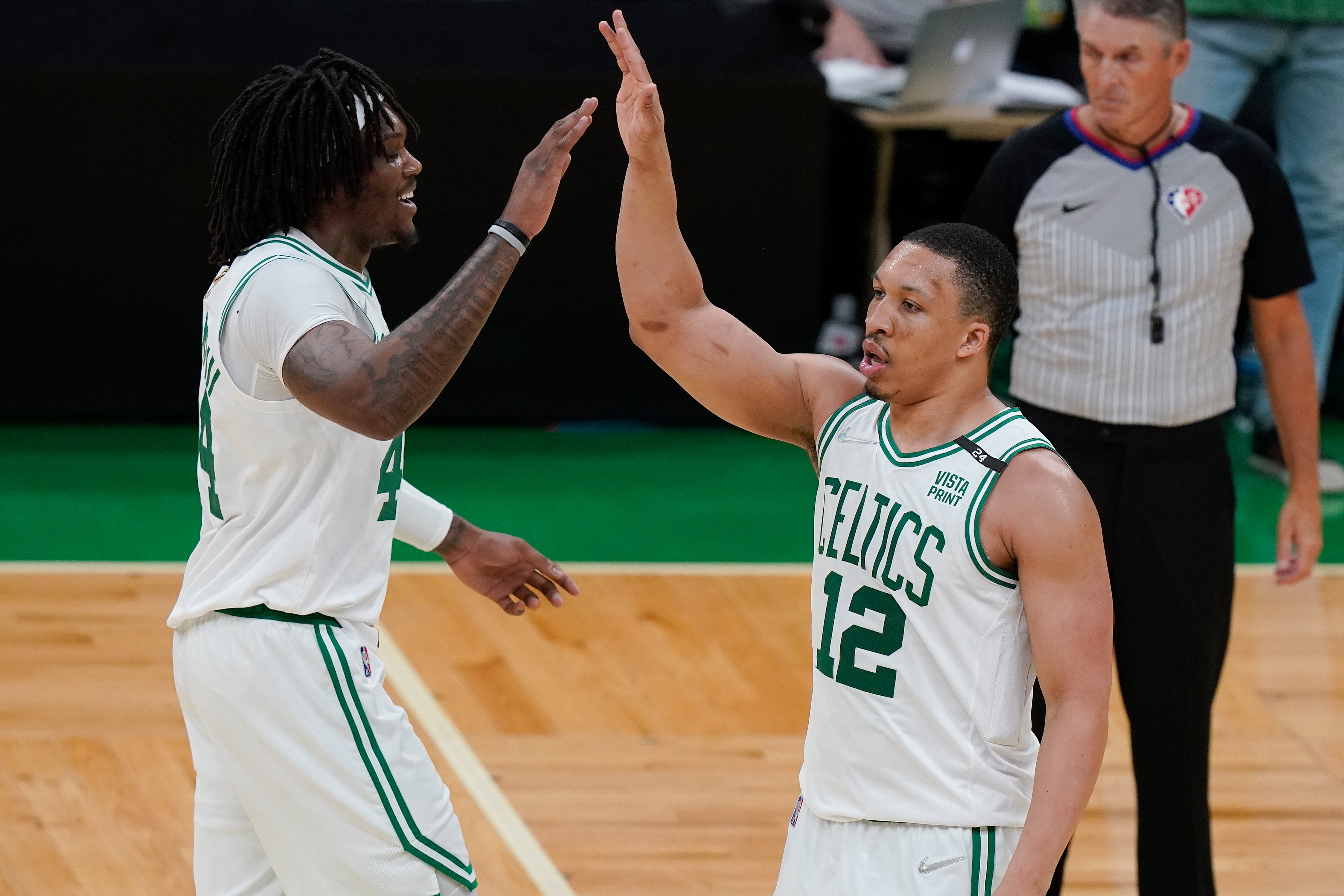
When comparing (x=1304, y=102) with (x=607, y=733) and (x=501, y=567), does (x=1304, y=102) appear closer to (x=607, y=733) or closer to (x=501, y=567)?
(x=607, y=733)

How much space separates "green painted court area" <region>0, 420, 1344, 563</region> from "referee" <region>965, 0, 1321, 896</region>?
113 inches

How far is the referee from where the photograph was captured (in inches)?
140

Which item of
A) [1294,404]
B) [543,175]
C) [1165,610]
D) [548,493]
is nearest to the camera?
[543,175]

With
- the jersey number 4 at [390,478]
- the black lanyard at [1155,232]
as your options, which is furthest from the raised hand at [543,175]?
the black lanyard at [1155,232]

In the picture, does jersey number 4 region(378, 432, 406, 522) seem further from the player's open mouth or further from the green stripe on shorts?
the player's open mouth

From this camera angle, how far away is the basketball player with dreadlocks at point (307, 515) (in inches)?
102

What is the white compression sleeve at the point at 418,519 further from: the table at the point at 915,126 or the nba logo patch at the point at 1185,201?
the table at the point at 915,126

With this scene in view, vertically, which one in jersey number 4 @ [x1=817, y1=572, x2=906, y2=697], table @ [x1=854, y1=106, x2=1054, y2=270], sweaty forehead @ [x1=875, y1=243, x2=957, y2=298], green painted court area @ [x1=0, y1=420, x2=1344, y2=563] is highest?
sweaty forehead @ [x1=875, y1=243, x2=957, y2=298]

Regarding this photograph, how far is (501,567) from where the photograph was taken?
3264 mm

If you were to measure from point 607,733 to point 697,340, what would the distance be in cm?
214

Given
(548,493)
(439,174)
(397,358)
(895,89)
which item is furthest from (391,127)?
(895,89)

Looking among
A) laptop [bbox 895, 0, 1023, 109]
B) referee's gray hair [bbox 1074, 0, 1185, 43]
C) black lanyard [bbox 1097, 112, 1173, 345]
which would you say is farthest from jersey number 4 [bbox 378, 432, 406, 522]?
laptop [bbox 895, 0, 1023, 109]

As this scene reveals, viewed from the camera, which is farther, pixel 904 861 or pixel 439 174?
pixel 439 174

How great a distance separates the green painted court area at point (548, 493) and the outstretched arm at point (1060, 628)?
389 cm
